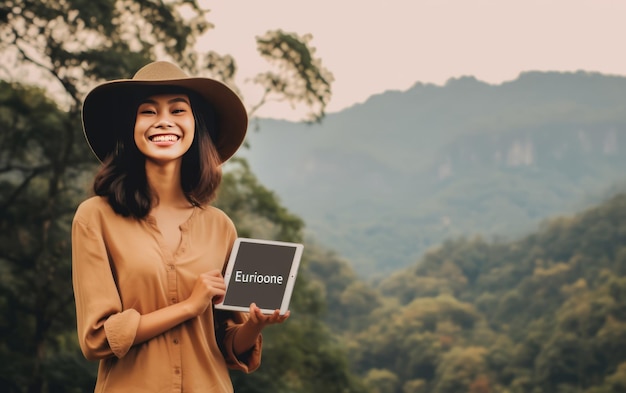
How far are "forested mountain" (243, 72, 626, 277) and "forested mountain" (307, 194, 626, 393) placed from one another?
903 inches

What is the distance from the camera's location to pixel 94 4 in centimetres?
1178

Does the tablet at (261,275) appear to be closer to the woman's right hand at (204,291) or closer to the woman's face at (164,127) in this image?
the woman's right hand at (204,291)

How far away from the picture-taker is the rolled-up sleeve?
1766mm

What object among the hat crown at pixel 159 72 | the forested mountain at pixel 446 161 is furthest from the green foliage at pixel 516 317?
the hat crown at pixel 159 72

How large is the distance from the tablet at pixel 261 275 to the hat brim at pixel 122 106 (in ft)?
1.23

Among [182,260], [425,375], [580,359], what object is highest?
[182,260]

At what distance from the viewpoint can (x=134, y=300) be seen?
1.85 metres

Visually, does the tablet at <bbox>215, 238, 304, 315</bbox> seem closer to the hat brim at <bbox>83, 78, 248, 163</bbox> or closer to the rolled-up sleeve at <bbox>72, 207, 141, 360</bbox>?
the rolled-up sleeve at <bbox>72, 207, 141, 360</bbox>

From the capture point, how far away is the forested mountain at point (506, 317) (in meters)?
36.8

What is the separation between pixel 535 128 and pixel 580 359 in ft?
310

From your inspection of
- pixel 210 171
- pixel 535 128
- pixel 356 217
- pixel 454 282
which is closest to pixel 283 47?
pixel 210 171

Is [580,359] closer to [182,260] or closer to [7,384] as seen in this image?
[7,384]

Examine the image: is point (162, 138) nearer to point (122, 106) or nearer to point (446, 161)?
point (122, 106)

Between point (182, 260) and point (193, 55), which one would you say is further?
point (193, 55)
